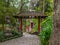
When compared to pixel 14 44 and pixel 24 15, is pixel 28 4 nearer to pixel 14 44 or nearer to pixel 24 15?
pixel 24 15

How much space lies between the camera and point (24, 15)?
27281 mm

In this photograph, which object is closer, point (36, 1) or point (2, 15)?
point (2, 15)

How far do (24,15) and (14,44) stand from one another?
422 inches

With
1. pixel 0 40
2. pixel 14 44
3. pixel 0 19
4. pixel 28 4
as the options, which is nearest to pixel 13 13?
pixel 0 19

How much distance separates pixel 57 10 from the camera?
2982 mm

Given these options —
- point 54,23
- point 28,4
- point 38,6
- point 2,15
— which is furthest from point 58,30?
point 28,4

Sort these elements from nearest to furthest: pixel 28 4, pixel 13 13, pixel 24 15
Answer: pixel 13 13, pixel 24 15, pixel 28 4

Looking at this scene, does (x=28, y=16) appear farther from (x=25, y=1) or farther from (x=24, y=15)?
(x=25, y=1)

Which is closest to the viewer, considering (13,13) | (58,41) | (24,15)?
(58,41)

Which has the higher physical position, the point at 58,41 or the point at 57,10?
the point at 57,10

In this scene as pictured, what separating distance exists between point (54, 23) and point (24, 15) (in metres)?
24.3

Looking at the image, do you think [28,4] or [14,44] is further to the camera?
[28,4]

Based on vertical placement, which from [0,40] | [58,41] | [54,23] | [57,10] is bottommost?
[0,40]

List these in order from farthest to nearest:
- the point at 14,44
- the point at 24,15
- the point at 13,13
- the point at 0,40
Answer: the point at 24,15 < the point at 13,13 < the point at 0,40 < the point at 14,44
